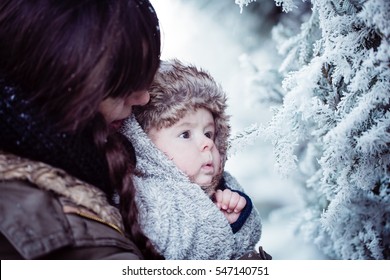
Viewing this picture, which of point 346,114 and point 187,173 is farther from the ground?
point 346,114

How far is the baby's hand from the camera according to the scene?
3.62 feet

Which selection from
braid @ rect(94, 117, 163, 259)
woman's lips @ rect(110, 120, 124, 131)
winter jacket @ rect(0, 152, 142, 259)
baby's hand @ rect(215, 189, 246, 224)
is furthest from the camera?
baby's hand @ rect(215, 189, 246, 224)

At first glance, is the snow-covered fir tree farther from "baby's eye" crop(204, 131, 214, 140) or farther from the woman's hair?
the woman's hair

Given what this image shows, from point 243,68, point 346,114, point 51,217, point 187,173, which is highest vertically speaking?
point 243,68

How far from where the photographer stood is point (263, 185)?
1.26m

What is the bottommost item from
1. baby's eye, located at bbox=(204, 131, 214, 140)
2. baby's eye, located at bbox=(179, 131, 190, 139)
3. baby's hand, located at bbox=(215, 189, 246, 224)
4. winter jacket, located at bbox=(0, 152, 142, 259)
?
winter jacket, located at bbox=(0, 152, 142, 259)

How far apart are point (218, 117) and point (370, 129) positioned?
14.8 inches

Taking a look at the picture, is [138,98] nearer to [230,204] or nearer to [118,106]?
[118,106]

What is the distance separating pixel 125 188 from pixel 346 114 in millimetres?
534

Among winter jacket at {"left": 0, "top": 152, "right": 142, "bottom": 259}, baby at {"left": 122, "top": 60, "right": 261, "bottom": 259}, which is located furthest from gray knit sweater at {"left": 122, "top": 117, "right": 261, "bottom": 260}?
winter jacket at {"left": 0, "top": 152, "right": 142, "bottom": 259}

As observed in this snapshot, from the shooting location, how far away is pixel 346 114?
102 centimetres

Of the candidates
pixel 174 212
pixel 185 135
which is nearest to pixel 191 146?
pixel 185 135

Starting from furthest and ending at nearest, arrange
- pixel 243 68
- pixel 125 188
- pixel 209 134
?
pixel 243 68 < pixel 209 134 < pixel 125 188

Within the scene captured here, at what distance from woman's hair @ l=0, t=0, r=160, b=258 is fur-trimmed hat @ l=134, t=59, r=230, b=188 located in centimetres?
24
